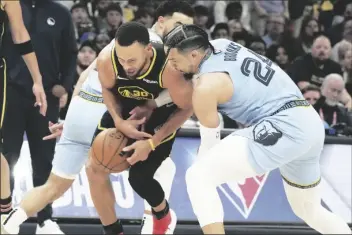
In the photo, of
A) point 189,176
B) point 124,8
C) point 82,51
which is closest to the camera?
point 189,176

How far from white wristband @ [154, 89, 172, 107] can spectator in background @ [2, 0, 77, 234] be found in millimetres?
1378

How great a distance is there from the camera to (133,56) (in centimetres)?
499

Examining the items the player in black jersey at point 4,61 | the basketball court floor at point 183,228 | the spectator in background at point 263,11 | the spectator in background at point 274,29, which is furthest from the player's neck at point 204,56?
the spectator in background at point 263,11

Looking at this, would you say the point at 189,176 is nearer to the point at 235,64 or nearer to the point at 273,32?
the point at 235,64

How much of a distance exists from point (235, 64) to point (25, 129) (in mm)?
2198

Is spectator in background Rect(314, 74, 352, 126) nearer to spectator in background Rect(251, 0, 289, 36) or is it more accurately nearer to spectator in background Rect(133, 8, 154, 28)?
spectator in background Rect(133, 8, 154, 28)

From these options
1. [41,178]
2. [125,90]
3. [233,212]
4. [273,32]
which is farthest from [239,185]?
[273,32]

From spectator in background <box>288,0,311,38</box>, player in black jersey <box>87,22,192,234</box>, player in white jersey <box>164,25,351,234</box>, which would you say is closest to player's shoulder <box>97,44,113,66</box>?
player in black jersey <box>87,22,192,234</box>

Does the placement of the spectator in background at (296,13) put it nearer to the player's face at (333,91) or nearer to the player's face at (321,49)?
the player's face at (321,49)

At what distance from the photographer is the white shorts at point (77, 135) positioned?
5.86m

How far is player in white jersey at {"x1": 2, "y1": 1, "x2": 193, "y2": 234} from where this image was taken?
5805 millimetres

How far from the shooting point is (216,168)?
4.80 metres

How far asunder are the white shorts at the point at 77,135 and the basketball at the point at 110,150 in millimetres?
445

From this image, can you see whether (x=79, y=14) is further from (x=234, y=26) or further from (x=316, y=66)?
(x=316, y=66)
